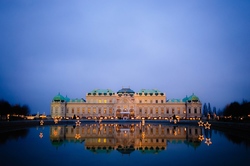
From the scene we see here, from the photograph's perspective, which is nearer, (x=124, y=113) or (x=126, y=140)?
(x=126, y=140)

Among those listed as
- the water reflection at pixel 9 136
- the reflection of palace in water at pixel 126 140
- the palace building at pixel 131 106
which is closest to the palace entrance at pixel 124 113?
the palace building at pixel 131 106

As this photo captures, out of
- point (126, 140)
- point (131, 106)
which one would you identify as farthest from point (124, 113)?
point (126, 140)

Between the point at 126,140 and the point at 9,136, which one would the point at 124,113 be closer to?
the point at 9,136

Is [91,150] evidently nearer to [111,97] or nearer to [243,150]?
[243,150]

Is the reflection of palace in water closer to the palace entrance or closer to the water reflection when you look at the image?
the water reflection

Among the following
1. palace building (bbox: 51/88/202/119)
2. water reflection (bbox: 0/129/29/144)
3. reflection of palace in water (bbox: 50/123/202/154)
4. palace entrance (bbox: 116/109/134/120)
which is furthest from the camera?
palace building (bbox: 51/88/202/119)

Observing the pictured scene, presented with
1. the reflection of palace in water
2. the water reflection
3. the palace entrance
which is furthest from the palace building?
the water reflection

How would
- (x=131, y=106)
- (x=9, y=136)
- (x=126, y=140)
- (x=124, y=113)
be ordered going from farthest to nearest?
(x=131, y=106) → (x=124, y=113) → (x=9, y=136) → (x=126, y=140)

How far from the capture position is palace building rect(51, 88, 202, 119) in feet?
346

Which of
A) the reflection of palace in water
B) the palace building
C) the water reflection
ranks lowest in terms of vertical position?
the reflection of palace in water

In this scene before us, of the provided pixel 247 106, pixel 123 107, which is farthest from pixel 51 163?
pixel 123 107

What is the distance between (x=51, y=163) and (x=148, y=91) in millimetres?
95091

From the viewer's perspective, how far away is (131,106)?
103688 mm

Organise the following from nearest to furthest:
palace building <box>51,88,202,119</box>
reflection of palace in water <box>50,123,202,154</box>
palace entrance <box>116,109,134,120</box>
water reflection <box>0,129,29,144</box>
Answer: reflection of palace in water <box>50,123,202,154</box> → water reflection <box>0,129,29,144</box> → palace entrance <box>116,109,134,120</box> → palace building <box>51,88,202,119</box>
